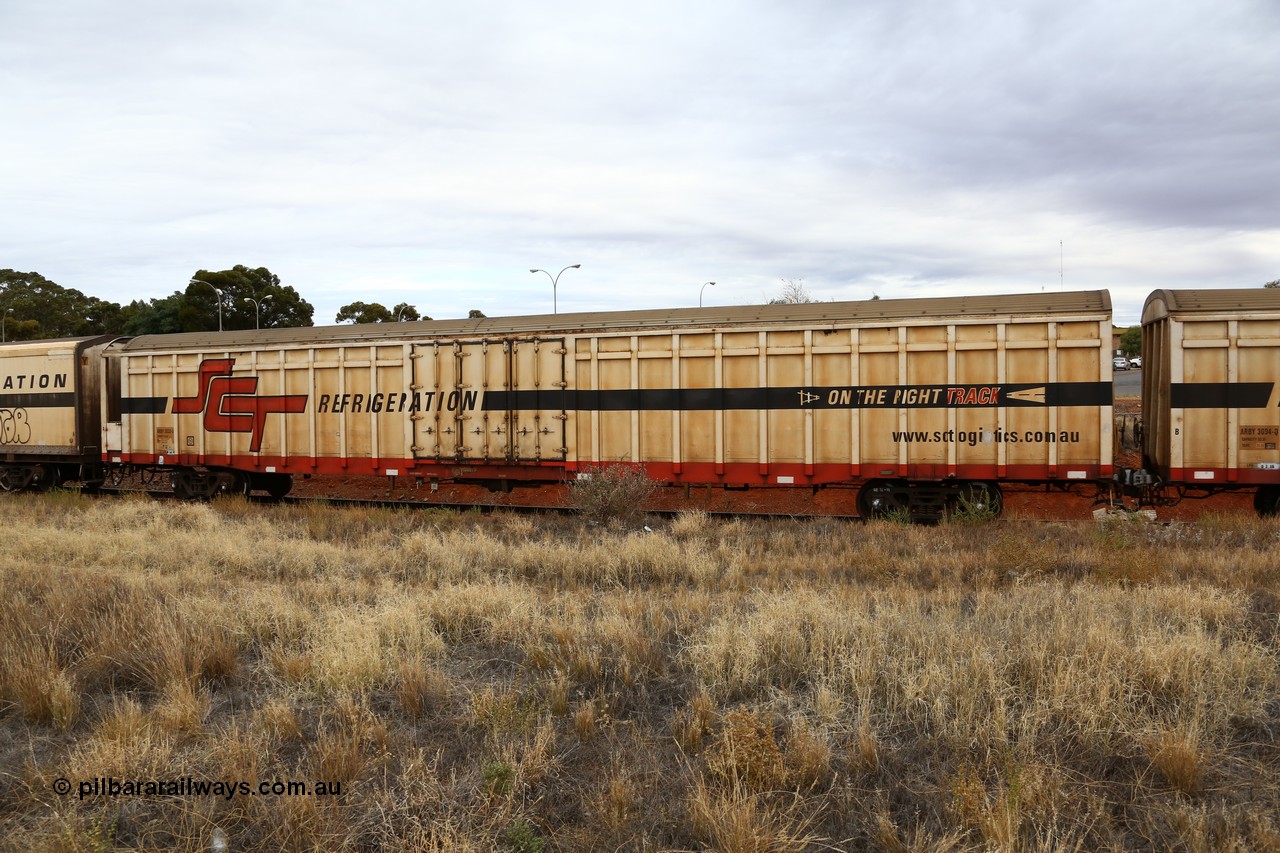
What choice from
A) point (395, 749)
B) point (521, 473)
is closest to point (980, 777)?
point (395, 749)

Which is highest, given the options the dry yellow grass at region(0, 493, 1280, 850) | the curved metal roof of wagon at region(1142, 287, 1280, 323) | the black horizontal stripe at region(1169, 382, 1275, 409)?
the curved metal roof of wagon at region(1142, 287, 1280, 323)

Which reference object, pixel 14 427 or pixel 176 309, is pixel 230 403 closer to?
pixel 14 427

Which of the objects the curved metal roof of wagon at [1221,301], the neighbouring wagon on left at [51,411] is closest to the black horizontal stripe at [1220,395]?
the curved metal roof of wagon at [1221,301]

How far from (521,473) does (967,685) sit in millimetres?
10889

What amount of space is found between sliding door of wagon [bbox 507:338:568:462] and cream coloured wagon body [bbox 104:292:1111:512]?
0.04m

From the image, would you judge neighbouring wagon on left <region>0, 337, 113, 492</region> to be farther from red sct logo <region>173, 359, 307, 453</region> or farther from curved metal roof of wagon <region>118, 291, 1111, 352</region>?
red sct logo <region>173, 359, 307, 453</region>

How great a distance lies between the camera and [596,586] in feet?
29.2

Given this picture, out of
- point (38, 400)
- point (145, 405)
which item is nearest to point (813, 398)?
point (145, 405)

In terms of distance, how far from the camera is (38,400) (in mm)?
18875

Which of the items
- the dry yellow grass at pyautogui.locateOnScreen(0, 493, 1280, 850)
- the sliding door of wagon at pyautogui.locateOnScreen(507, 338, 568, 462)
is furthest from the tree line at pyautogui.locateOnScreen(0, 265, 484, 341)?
the dry yellow grass at pyautogui.locateOnScreen(0, 493, 1280, 850)

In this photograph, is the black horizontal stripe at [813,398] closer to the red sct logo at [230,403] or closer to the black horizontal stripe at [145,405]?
the red sct logo at [230,403]

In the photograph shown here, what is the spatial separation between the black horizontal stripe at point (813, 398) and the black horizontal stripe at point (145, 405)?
781cm

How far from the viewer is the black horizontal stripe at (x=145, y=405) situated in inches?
703

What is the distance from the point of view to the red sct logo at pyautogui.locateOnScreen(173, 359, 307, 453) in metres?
16.9
